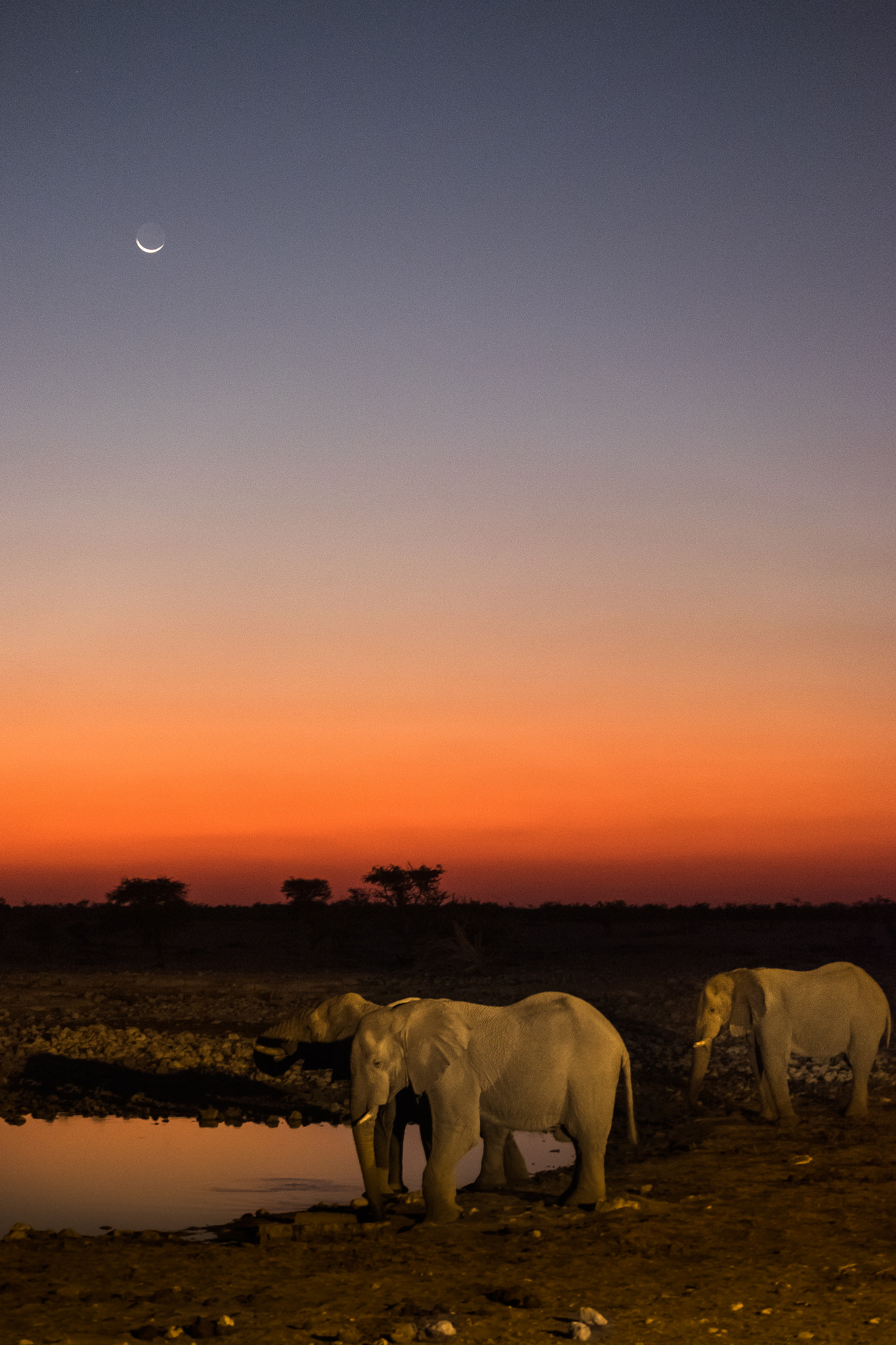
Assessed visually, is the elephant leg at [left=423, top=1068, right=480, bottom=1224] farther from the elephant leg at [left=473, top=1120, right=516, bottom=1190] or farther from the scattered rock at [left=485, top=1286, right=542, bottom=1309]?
the scattered rock at [left=485, top=1286, right=542, bottom=1309]

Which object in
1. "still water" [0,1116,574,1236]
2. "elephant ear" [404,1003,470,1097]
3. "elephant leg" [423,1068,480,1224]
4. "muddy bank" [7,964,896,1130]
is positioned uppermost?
"elephant ear" [404,1003,470,1097]

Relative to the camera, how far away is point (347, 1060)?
1298 centimetres

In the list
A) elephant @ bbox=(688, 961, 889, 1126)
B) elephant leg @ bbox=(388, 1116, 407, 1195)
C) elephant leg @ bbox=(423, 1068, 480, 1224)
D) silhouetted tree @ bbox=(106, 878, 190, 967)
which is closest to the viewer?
elephant leg @ bbox=(423, 1068, 480, 1224)

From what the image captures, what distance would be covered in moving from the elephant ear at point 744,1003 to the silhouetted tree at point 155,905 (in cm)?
4570

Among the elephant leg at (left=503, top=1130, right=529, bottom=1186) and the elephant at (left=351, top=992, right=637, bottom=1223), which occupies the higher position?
the elephant at (left=351, top=992, right=637, bottom=1223)

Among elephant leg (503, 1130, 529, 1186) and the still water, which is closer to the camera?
elephant leg (503, 1130, 529, 1186)

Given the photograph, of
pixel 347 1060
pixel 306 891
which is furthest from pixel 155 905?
pixel 347 1060

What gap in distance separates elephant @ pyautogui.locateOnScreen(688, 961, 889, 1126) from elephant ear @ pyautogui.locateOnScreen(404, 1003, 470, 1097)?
17.4 feet

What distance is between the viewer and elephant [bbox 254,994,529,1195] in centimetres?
1277

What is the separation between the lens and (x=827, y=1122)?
619 inches

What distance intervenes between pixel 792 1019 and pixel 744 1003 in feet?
1.93

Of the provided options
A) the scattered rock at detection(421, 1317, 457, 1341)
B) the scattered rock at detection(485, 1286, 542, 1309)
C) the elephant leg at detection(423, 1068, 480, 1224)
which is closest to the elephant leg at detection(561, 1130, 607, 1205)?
the elephant leg at detection(423, 1068, 480, 1224)

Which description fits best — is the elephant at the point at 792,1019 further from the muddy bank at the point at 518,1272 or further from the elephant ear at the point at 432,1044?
the elephant ear at the point at 432,1044

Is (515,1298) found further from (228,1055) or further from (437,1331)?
(228,1055)
